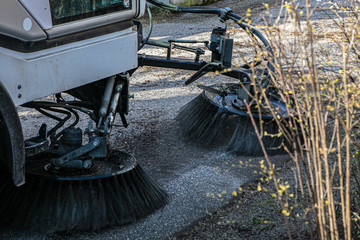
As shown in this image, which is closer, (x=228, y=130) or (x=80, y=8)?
(x=80, y=8)

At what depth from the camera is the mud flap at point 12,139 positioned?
2.77 meters

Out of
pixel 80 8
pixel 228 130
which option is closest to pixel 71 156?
pixel 80 8

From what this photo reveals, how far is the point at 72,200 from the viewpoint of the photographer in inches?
128

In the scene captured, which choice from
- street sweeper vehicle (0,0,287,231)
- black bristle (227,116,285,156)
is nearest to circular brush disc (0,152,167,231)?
street sweeper vehicle (0,0,287,231)

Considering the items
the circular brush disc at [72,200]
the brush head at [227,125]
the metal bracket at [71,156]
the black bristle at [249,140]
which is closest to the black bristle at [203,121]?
the brush head at [227,125]

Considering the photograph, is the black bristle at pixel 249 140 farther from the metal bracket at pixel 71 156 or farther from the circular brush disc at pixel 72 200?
the metal bracket at pixel 71 156

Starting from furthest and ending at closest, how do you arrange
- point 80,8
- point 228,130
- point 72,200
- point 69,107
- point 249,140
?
1. point 228,130
2. point 249,140
3. point 69,107
4. point 72,200
5. point 80,8

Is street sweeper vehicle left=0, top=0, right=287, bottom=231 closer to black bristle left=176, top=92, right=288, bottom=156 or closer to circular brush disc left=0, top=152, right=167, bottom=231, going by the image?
circular brush disc left=0, top=152, right=167, bottom=231

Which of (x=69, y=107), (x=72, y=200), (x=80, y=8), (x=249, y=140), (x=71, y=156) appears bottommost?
(x=249, y=140)

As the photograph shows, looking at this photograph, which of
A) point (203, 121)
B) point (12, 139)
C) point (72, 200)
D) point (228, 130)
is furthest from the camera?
point (203, 121)

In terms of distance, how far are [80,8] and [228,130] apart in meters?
2.03

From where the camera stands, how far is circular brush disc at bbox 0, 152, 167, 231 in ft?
10.7

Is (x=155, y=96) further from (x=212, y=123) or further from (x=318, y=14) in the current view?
(x=318, y=14)

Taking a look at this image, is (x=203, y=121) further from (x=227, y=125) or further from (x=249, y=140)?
(x=249, y=140)
